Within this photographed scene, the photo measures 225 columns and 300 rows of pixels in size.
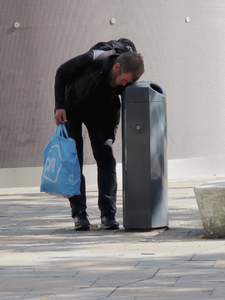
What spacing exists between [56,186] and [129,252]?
1.08 meters

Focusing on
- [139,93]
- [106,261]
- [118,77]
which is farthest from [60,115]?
[106,261]

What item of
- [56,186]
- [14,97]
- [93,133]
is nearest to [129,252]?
[56,186]

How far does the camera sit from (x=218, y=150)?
36.2 feet

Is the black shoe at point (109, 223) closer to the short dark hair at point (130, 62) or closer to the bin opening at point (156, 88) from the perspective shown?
the bin opening at point (156, 88)

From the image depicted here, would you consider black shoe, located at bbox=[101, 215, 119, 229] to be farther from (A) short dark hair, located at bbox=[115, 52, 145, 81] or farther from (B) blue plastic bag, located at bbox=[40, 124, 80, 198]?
(A) short dark hair, located at bbox=[115, 52, 145, 81]

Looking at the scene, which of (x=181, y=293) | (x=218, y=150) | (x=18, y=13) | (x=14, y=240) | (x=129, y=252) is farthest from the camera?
(x=218, y=150)

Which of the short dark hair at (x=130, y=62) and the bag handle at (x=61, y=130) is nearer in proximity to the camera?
the short dark hair at (x=130, y=62)

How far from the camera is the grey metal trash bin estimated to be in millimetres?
5203

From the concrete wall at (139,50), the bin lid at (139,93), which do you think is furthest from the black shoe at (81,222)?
the concrete wall at (139,50)

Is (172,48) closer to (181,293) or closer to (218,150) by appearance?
(218,150)

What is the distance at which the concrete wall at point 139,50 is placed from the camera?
9.20 meters

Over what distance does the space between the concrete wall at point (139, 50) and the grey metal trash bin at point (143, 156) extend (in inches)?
167

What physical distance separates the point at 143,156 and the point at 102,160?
1.42 ft

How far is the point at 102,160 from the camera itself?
17.9 feet
